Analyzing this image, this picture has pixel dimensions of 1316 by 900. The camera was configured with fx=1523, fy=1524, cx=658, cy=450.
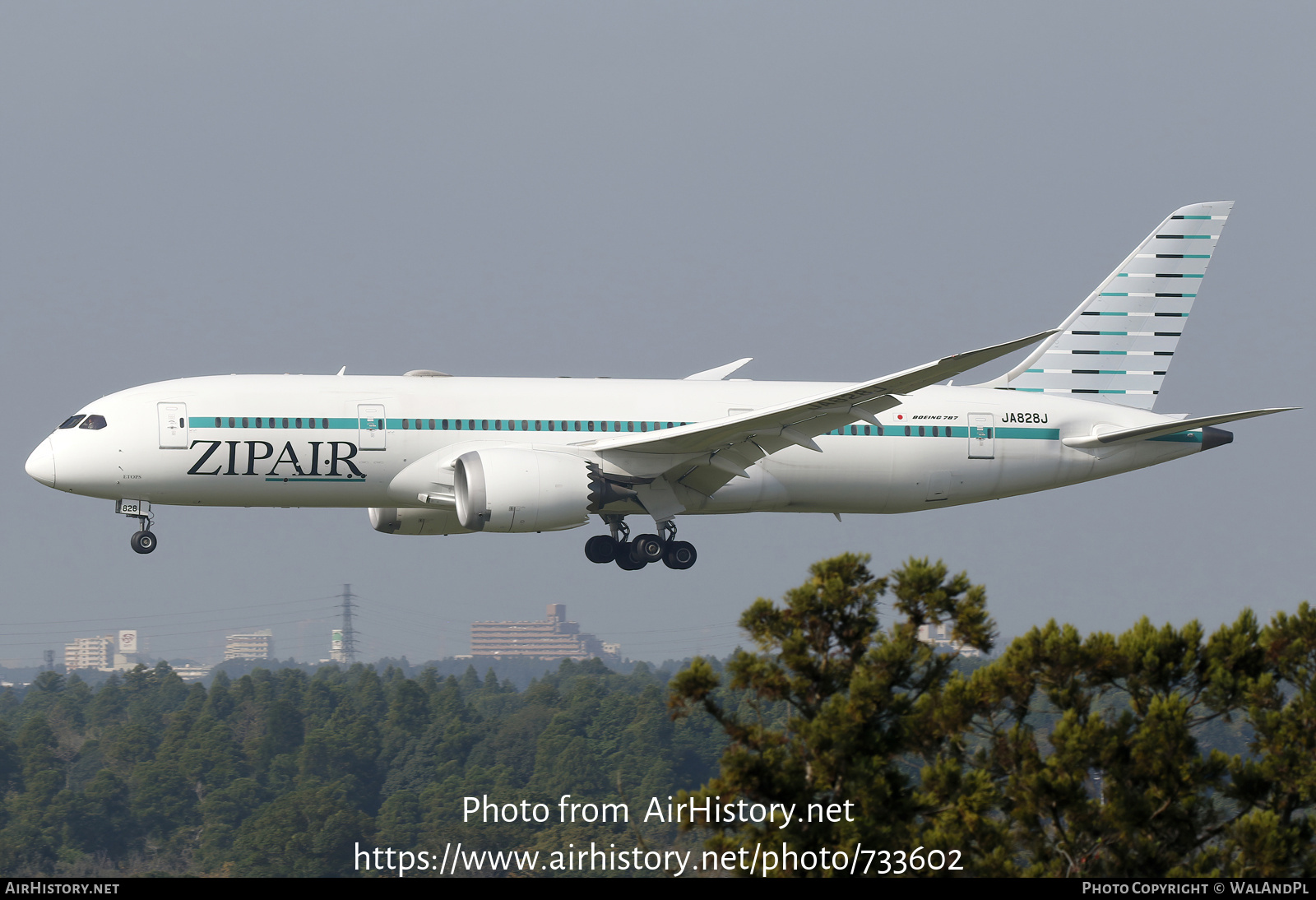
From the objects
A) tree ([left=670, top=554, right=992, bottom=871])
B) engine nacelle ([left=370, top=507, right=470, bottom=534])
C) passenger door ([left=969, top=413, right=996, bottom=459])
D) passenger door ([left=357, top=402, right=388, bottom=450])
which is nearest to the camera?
tree ([left=670, top=554, right=992, bottom=871])

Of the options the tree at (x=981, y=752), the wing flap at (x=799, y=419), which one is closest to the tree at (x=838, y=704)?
the tree at (x=981, y=752)

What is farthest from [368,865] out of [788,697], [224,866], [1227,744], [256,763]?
[788,697]

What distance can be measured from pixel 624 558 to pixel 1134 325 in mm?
18191

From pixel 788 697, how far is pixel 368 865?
10672cm

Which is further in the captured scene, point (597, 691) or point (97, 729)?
point (97, 729)

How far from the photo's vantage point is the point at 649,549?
1665 inches

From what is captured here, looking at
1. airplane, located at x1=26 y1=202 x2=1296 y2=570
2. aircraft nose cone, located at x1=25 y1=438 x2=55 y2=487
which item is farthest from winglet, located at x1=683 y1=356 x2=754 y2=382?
aircraft nose cone, located at x1=25 y1=438 x2=55 y2=487

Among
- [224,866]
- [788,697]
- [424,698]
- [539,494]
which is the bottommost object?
[224,866]

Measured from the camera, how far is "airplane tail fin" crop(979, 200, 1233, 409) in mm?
46719

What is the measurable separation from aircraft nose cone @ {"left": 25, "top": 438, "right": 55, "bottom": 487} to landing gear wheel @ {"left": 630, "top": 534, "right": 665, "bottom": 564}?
15310 mm

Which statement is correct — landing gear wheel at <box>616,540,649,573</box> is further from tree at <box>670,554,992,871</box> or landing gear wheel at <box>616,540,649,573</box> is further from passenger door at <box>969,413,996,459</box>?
tree at <box>670,554,992,871</box>

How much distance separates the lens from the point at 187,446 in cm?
3719

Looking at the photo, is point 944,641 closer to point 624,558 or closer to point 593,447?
point 593,447

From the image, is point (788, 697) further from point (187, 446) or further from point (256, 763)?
point (256, 763)
